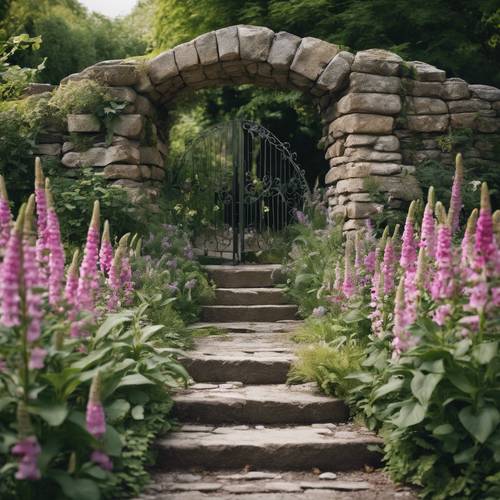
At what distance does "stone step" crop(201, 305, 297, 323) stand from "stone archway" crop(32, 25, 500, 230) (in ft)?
3.84

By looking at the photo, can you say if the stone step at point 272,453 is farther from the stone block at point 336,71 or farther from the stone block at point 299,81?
the stone block at point 299,81

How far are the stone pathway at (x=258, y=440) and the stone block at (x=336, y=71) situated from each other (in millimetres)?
3030

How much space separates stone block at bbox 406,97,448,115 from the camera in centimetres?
742

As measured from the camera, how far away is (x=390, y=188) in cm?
709

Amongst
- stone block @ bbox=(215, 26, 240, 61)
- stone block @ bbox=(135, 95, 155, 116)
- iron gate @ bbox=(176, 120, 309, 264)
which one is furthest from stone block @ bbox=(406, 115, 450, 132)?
stone block @ bbox=(135, 95, 155, 116)

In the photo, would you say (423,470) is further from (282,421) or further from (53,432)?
(53,432)

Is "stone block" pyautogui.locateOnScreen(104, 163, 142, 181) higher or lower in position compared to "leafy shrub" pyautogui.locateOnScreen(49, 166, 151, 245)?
higher

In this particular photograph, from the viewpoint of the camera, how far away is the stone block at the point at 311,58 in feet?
23.5

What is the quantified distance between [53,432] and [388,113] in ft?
17.9

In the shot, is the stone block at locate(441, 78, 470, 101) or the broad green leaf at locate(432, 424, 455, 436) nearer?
the broad green leaf at locate(432, 424, 455, 436)

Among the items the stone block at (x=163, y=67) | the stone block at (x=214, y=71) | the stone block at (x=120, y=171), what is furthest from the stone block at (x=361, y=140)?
the stone block at (x=120, y=171)

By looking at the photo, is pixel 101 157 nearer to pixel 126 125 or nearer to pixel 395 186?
pixel 126 125

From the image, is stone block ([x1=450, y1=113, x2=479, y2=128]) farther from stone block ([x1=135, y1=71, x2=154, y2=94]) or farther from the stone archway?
stone block ([x1=135, y1=71, x2=154, y2=94])

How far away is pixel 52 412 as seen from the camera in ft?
9.02
